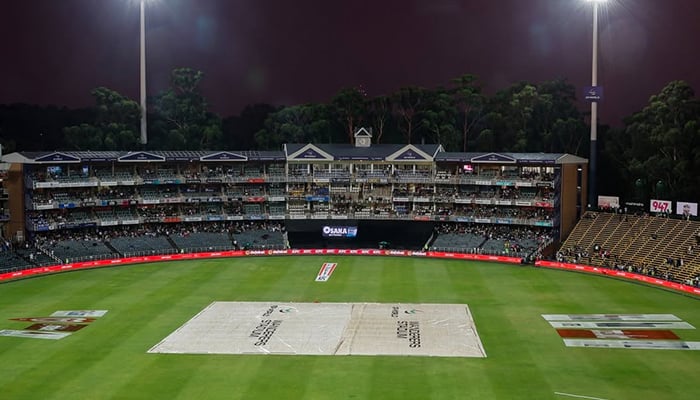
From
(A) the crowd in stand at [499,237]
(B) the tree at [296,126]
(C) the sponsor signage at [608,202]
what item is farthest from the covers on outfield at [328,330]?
(B) the tree at [296,126]

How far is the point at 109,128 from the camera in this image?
98.7 meters

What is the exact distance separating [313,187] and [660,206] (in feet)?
127

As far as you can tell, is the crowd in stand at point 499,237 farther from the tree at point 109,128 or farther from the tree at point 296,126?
the tree at point 109,128

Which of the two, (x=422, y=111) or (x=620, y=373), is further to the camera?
(x=422, y=111)

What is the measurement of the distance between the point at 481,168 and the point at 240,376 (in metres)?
56.1

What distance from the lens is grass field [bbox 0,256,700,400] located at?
109 ft

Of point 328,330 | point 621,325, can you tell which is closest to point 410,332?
point 328,330

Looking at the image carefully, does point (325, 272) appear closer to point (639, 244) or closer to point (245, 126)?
point (639, 244)

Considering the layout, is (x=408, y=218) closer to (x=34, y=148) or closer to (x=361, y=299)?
(x=361, y=299)

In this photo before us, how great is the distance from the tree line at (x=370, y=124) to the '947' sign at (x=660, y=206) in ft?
49.9

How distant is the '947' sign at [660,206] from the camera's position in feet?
232

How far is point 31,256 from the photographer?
6806 centimetres

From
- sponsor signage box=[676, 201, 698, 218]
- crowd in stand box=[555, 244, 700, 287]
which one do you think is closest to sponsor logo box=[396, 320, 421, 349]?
crowd in stand box=[555, 244, 700, 287]

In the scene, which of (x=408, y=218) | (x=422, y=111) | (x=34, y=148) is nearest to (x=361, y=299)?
(x=408, y=218)
